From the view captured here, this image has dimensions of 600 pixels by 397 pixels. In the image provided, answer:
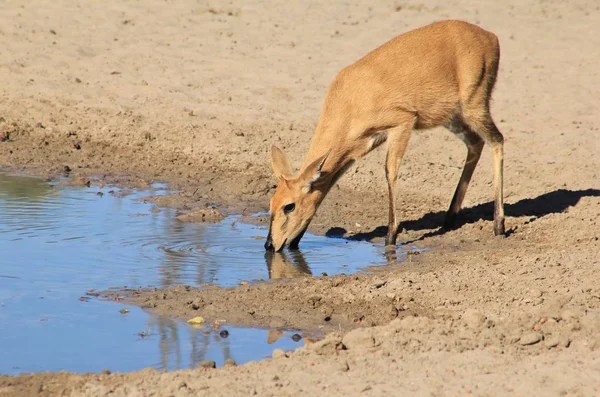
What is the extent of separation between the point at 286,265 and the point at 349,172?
351 centimetres

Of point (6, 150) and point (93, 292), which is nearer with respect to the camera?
point (93, 292)

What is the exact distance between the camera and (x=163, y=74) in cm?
1616

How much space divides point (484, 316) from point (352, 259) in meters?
2.69

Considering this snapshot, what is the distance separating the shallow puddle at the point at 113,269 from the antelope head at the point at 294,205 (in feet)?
0.53

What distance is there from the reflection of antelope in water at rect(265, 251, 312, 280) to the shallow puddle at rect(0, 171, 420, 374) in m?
0.01

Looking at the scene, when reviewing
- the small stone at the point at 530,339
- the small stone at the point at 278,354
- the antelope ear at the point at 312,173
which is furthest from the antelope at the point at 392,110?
the small stone at the point at 530,339

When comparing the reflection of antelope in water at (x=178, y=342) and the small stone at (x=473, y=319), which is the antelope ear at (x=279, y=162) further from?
the small stone at (x=473, y=319)

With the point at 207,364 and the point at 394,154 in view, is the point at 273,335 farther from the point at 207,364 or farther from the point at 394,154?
the point at 394,154

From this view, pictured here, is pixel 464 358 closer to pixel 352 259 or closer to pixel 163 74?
pixel 352 259

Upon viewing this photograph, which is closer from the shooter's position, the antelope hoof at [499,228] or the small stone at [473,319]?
the small stone at [473,319]

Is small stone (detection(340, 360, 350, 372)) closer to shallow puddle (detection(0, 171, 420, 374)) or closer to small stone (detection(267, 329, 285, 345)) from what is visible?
shallow puddle (detection(0, 171, 420, 374))

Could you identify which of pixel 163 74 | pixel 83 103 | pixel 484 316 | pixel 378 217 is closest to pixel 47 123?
pixel 83 103

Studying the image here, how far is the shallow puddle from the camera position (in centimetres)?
680

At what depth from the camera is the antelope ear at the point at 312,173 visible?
9672mm
